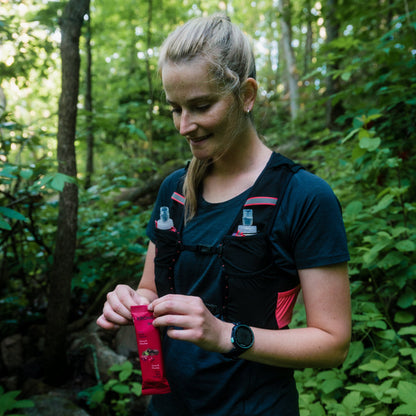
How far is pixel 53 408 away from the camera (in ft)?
9.21

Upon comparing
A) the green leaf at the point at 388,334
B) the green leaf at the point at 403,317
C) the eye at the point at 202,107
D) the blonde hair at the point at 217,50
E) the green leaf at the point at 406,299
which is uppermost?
the blonde hair at the point at 217,50

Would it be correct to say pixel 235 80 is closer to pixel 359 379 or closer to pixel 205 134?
pixel 205 134

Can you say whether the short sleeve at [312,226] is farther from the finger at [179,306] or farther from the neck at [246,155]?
the finger at [179,306]

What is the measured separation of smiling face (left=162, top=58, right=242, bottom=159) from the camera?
1198 mm

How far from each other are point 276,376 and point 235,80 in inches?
44.6

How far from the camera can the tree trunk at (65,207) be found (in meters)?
3.15

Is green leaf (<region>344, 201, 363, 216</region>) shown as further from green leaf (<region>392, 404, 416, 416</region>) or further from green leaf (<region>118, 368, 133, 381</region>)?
green leaf (<region>118, 368, 133, 381</region>)

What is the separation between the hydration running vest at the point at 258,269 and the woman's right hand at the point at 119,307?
29 cm

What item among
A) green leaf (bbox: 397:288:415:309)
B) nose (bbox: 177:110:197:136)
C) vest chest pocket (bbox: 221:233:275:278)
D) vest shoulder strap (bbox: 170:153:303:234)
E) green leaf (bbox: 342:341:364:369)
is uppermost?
nose (bbox: 177:110:197:136)

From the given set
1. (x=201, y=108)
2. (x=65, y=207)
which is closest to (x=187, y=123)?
(x=201, y=108)

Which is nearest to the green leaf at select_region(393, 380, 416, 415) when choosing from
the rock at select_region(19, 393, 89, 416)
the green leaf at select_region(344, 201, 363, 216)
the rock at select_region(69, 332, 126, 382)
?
the green leaf at select_region(344, 201, 363, 216)

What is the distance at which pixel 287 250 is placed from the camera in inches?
44.4

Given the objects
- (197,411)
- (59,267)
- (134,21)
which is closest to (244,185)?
(197,411)

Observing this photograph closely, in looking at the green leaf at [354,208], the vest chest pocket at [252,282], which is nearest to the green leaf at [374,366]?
the green leaf at [354,208]
